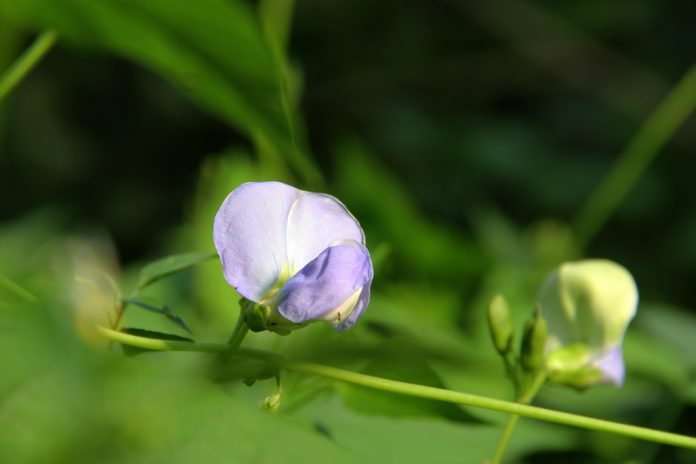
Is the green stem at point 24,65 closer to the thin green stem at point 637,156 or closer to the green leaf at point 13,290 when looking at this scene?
the green leaf at point 13,290

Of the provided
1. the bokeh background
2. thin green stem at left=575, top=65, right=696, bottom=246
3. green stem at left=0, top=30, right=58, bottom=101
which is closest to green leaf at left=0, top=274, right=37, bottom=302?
the bokeh background

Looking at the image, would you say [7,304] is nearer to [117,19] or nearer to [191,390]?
[191,390]

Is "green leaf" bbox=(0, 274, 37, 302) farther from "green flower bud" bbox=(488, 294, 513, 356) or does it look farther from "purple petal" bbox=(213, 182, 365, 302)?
"green flower bud" bbox=(488, 294, 513, 356)

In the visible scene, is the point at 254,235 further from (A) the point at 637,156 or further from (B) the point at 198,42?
(A) the point at 637,156

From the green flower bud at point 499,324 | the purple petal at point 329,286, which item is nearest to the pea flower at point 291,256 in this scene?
the purple petal at point 329,286

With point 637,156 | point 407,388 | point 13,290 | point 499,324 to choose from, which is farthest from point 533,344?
point 637,156

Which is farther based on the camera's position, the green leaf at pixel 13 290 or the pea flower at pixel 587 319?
the pea flower at pixel 587 319
